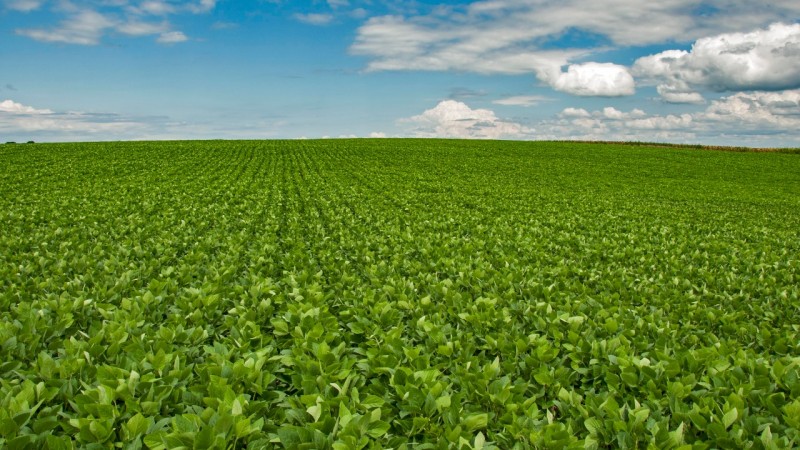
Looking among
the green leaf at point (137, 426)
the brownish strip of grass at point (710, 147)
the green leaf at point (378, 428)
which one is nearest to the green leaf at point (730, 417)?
the green leaf at point (378, 428)

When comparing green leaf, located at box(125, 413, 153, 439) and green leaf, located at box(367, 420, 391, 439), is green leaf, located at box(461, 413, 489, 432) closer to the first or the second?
green leaf, located at box(367, 420, 391, 439)

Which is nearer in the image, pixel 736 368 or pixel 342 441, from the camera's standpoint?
pixel 342 441

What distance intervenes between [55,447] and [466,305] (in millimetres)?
4617

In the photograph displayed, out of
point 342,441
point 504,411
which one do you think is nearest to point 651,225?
point 504,411

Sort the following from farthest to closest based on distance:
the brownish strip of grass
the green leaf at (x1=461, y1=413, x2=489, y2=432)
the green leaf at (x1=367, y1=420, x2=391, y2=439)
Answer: the brownish strip of grass → the green leaf at (x1=461, y1=413, x2=489, y2=432) → the green leaf at (x1=367, y1=420, x2=391, y2=439)

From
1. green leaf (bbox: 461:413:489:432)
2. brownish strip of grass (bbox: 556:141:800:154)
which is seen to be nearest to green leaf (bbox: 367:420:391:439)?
green leaf (bbox: 461:413:489:432)

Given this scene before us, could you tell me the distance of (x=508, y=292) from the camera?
748 centimetres

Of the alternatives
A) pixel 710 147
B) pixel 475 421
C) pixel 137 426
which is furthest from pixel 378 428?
pixel 710 147

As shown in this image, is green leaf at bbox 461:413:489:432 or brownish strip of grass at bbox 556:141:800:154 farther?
brownish strip of grass at bbox 556:141:800:154

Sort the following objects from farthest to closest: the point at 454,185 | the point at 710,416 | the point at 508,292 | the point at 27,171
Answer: the point at 27,171 < the point at 454,185 < the point at 508,292 < the point at 710,416

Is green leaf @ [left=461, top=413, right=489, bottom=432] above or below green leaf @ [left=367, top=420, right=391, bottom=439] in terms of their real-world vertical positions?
below

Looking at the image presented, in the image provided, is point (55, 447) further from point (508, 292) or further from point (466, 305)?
point (508, 292)

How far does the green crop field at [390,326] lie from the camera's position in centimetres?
335

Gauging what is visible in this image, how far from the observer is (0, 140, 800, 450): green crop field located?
3.35 metres
